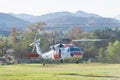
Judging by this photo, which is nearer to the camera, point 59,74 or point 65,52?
point 59,74

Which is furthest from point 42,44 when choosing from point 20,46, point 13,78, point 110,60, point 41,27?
point 13,78

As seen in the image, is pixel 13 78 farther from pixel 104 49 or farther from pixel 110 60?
pixel 104 49

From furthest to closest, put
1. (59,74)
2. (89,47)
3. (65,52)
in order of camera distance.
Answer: (89,47)
(65,52)
(59,74)

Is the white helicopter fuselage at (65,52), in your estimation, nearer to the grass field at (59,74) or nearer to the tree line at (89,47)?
the grass field at (59,74)

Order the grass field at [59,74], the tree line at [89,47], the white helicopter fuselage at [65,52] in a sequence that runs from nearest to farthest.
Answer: the grass field at [59,74], the white helicopter fuselage at [65,52], the tree line at [89,47]

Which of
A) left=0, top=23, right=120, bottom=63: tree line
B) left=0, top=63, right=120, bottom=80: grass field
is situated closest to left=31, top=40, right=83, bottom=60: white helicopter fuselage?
left=0, top=63, right=120, bottom=80: grass field

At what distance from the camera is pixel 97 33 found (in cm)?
15812

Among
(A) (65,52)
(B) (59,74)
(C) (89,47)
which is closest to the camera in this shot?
→ (B) (59,74)

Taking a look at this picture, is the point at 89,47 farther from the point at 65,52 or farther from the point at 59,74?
the point at 59,74

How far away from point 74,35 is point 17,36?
24380 millimetres

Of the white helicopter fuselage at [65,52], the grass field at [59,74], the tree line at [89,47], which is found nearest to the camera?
the grass field at [59,74]

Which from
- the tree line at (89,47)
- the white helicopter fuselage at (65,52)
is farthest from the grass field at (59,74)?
the tree line at (89,47)

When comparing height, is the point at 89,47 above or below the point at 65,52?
below

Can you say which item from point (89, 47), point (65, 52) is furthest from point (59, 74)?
point (89, 47)
